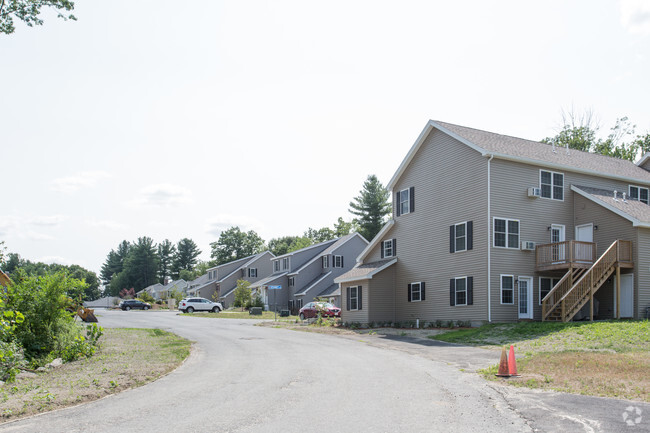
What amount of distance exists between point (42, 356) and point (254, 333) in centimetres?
1093

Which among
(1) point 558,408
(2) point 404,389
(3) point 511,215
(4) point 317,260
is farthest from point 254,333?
(4) point 317,260

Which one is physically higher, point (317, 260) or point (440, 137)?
point (440, 137)

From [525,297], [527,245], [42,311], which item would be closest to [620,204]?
[527,245]

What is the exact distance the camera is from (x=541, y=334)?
2166 centimetres

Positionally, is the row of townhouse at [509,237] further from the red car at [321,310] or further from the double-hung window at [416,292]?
the red car at [321,310]

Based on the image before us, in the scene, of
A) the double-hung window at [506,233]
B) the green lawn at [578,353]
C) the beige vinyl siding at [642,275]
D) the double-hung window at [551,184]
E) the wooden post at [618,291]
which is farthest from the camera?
the double-hung window at [551,184]

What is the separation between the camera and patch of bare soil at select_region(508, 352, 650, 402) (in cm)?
1112

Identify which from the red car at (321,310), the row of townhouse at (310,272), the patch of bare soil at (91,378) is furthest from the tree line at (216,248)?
the patch of bare soil at (91,378)

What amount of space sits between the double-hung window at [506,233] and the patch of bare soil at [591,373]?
1066 cm

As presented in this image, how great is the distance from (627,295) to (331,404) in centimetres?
2116

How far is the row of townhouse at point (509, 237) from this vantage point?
25.8 m

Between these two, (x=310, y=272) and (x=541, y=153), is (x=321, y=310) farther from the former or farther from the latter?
(x=310, y=272)

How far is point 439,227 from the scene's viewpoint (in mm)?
A: 29875

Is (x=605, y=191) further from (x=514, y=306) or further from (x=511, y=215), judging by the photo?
(x=514, y=306)
